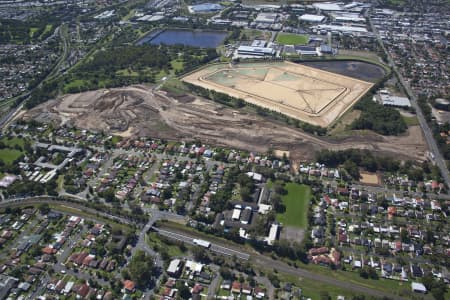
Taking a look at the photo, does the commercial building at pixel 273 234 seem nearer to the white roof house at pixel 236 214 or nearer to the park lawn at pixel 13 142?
the white roof house at pixel 236 214

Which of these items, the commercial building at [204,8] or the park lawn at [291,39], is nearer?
the park lawn at [291,39]

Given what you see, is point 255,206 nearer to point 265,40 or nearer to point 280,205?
point 280,205

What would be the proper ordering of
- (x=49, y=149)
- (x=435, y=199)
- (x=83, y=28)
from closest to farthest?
(x=435, y=199), (x=49, y=149), (x=83, y=28)


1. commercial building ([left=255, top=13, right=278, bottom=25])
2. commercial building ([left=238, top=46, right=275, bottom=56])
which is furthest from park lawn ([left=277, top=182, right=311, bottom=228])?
commercial building ([left=255, top=13, right=278, bottom=25])

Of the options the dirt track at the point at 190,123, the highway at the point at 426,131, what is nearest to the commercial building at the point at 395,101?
the highway at the point at 426,131

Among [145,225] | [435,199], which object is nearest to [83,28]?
[145,225]

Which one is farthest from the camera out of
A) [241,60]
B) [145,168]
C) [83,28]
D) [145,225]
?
[83,28]

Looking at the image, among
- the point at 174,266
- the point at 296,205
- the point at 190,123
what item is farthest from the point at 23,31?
the point at 296,205
